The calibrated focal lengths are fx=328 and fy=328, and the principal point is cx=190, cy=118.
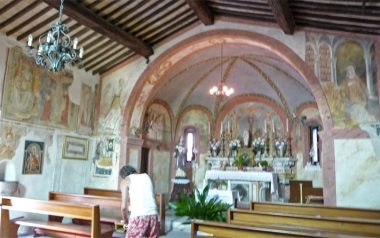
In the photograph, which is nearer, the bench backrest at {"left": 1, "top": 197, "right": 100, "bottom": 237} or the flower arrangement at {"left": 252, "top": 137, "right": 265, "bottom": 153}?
the bench backrest at {"left": 1, "top": 197, "right": 100, "bottom": 237}

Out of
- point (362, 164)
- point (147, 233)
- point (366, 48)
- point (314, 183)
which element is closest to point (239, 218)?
point (147, 233)

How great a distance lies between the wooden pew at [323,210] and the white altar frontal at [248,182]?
411cm

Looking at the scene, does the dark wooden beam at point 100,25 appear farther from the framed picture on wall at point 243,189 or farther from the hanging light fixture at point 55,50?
the framed picture on wall at point 243,189

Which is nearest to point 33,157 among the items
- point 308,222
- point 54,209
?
point 54,209

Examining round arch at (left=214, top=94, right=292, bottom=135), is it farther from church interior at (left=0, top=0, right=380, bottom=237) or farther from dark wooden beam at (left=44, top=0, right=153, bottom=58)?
dark wooden beam at (left=44, top=0, right=153, bottom=58)

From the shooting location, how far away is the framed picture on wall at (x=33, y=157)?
7.97m

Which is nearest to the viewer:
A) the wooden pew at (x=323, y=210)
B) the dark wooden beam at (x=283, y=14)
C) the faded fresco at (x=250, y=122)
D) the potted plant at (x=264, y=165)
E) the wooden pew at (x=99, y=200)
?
the wooden pew at (x=323, y=210)

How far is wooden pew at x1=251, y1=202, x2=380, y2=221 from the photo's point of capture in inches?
197

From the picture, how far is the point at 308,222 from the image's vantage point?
426cm

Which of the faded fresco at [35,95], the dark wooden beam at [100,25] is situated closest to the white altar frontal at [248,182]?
the dark wooden beam at [100,25]

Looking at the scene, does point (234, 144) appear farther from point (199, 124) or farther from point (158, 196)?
point (158, 196)

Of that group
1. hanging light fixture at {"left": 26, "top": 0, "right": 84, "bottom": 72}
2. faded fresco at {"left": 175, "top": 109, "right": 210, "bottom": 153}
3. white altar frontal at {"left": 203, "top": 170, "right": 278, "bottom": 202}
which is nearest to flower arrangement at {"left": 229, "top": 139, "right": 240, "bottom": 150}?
faded fresco at {"left": 175, "top": 109, "right": 210, "bottom": 153}

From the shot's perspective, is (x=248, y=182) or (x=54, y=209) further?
(x=248, y=182)

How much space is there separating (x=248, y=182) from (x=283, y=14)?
4.99 m
